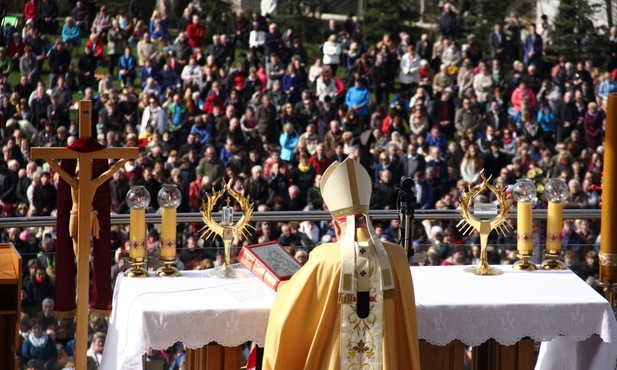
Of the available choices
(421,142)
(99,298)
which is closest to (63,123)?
(421,142)

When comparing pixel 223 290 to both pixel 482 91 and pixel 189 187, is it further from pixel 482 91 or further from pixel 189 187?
pixel 482 91

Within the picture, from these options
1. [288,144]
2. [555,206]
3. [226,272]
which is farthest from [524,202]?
[288,144]

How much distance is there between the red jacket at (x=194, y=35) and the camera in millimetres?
13664

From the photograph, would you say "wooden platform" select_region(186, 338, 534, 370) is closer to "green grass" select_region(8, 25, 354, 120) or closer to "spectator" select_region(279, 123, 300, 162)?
"spectator" select_region(279, 123, 300, 162)

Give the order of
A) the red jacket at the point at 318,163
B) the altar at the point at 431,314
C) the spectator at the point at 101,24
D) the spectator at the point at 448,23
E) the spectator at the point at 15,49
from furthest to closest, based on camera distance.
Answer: the spectator at the point at 448,23, the spectator at the point at 101,24, the spectator at the point at 15,49, the red jacket at the point at 318,163, the altar at the point at 431,314

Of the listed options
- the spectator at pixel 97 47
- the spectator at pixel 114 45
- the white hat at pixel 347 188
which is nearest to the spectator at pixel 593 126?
the spectator at pixel 114 45

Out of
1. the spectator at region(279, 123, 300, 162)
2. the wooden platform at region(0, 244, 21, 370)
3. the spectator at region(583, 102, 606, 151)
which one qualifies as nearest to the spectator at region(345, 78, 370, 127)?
the spectator at region(279, 123, 300, 162)

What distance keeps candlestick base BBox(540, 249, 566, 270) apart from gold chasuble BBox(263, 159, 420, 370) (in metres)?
1.02

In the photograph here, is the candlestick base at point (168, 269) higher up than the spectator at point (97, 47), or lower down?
lower down

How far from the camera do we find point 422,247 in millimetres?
4891

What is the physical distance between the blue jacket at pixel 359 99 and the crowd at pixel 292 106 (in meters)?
0.02

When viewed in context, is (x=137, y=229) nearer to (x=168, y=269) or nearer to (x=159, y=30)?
(x=168, y=269)

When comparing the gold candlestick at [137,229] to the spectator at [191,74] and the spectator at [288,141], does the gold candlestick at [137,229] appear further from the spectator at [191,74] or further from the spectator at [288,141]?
the spectator at [191,74]

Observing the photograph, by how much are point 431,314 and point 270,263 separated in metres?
0.68
